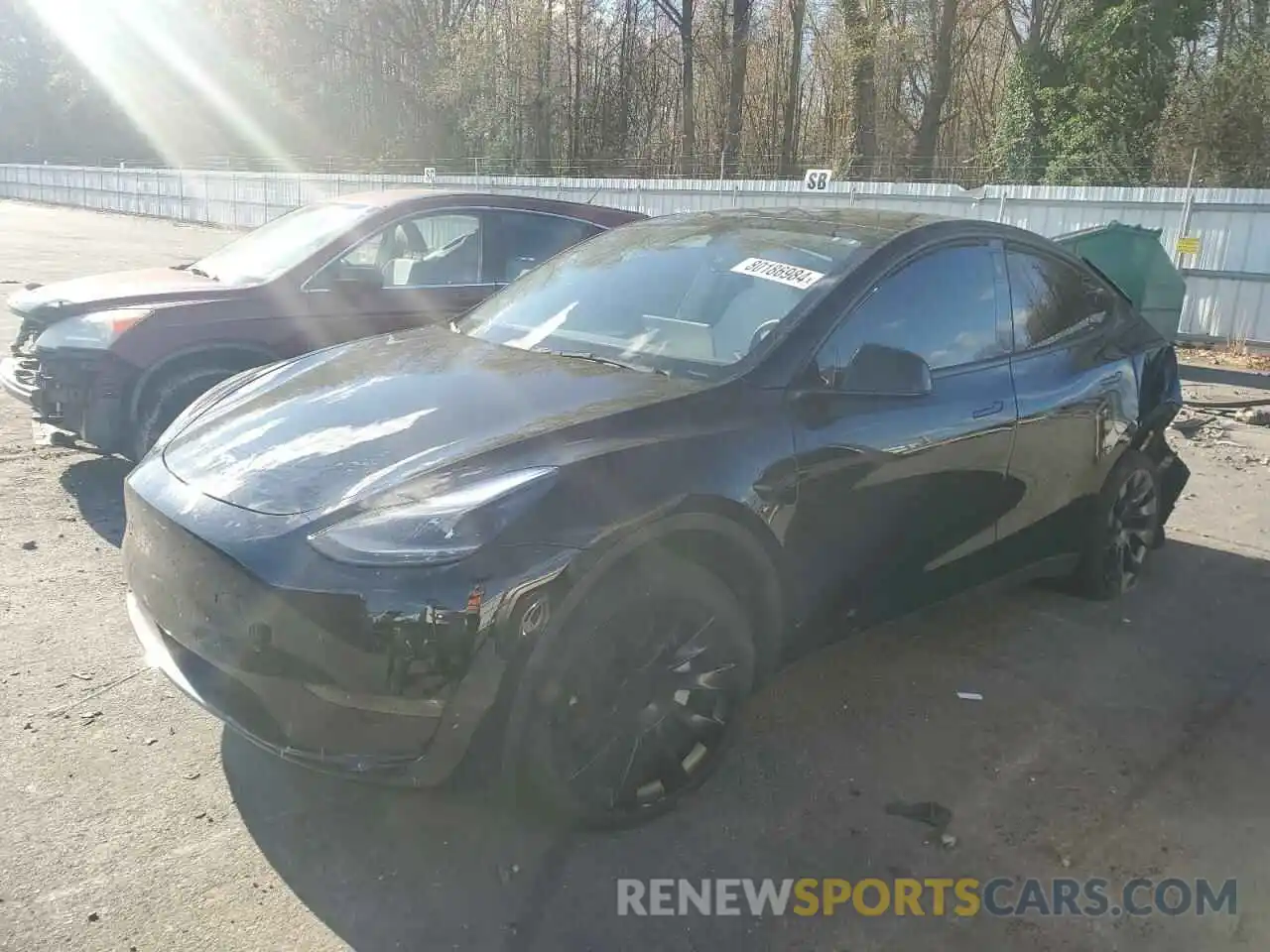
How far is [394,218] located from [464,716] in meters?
4.52

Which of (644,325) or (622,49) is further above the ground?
(622,49)

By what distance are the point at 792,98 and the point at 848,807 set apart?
35.3 m

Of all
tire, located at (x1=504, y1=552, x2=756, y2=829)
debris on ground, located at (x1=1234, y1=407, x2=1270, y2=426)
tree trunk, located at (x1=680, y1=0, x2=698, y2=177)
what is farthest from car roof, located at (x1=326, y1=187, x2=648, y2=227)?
tree trunk, located at (x1=680, y1=0, x2=698, y2=177)

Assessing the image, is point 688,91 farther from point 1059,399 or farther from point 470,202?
point 1059,399

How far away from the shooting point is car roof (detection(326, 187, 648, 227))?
643 cm

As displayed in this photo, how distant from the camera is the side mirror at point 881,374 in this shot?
10.7ft

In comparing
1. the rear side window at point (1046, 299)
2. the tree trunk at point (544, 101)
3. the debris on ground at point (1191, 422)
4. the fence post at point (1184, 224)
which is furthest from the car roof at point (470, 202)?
the tree trunk at point (544, 101)

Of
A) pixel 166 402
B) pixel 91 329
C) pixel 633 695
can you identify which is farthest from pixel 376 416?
pixel 91 329

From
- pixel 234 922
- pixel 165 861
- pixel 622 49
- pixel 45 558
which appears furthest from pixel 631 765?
pixel 622 49

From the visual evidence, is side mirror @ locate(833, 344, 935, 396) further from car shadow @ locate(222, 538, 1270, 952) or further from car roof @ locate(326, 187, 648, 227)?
car roof @ locate(326, 187, 648, 227)

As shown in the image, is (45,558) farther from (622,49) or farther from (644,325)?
(622,49)

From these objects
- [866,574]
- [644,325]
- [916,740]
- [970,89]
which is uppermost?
[970,89]

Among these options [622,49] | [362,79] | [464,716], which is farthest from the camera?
[362,79]

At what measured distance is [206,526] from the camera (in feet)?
8.83
